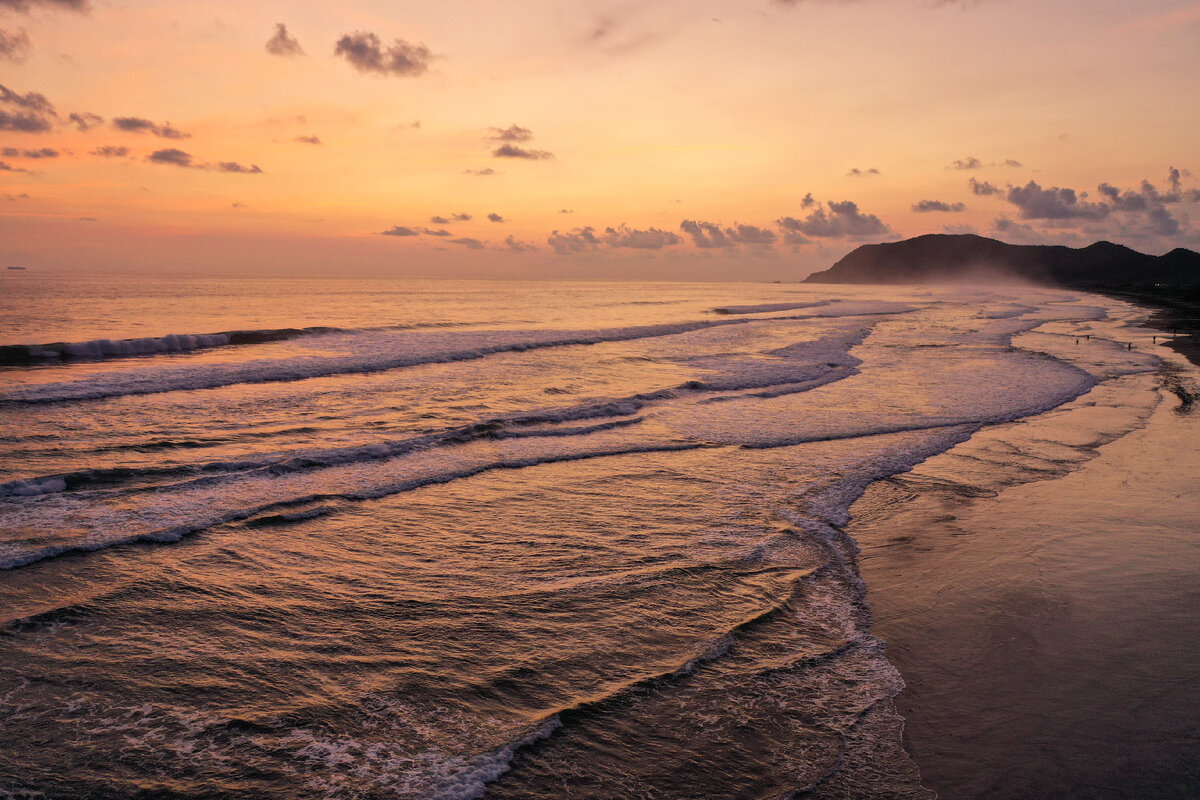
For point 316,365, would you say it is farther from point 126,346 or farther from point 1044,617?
point 1044,617

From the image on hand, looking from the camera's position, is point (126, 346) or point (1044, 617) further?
point (126, 346)

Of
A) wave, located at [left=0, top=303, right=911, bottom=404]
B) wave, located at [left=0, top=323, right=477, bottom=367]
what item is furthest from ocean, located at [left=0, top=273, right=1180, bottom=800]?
wave, located at [left=0, top=323, right=477, bottom=367]

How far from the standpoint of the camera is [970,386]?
2044 cm

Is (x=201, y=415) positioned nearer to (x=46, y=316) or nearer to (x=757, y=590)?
(x=757, y=590)

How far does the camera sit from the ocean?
14.6ft

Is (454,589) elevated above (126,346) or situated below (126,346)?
below

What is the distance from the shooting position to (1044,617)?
254 inches

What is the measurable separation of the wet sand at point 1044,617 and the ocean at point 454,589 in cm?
36

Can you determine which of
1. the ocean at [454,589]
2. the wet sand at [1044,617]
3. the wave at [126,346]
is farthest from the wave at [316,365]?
the wet sand at [1044,617]

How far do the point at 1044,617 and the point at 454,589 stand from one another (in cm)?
575

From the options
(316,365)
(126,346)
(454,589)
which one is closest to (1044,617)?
(454,589)

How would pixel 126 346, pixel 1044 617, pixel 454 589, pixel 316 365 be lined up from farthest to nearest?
pixel 126 346, pixel 316 365, pixel 454 589, pixel 1044 617

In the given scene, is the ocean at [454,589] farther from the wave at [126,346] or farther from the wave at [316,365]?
the wave at [126,346]

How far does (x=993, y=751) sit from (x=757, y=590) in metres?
2.76
